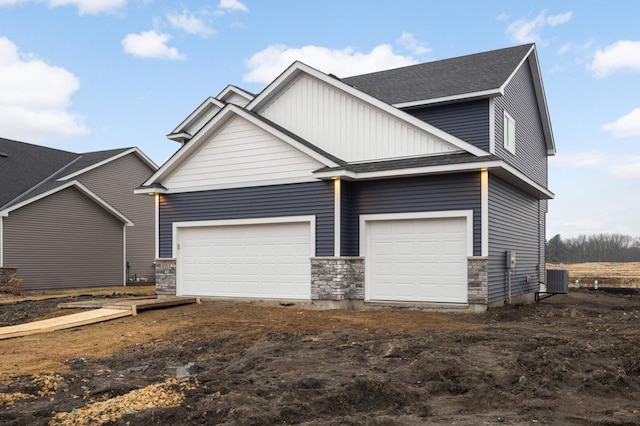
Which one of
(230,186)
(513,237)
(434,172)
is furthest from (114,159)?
(513,237)

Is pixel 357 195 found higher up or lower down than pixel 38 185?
lower down

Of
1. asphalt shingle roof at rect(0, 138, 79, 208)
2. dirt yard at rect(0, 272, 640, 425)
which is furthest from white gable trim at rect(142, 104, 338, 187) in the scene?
asphalt shingle roof at rect(0, 138, 79, 208)

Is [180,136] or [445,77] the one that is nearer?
[445,77]

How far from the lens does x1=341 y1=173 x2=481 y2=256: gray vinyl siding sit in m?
13.5

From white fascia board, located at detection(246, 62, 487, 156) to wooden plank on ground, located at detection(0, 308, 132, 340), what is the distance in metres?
7.32

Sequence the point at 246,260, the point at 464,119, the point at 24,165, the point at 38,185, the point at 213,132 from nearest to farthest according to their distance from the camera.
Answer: the point at 246,260
the point at 213,132
the point at 464,119
the point at 38,185
the point at 24,165

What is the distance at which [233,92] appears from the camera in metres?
23.0

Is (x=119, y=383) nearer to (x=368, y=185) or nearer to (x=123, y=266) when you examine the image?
(x=368, y=185)

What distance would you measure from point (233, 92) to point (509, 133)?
1117 centimetres

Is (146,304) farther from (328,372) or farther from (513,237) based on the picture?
(513,237)

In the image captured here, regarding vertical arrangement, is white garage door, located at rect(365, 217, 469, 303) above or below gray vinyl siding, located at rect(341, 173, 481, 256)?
below

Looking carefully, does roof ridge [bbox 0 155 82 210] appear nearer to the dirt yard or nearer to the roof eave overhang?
the dirt yard

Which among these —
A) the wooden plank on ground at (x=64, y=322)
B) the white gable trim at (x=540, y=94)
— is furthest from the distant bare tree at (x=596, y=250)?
the wooden plank on ground at (x=64, y=322)

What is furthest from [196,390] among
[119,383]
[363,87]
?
[363,87]
